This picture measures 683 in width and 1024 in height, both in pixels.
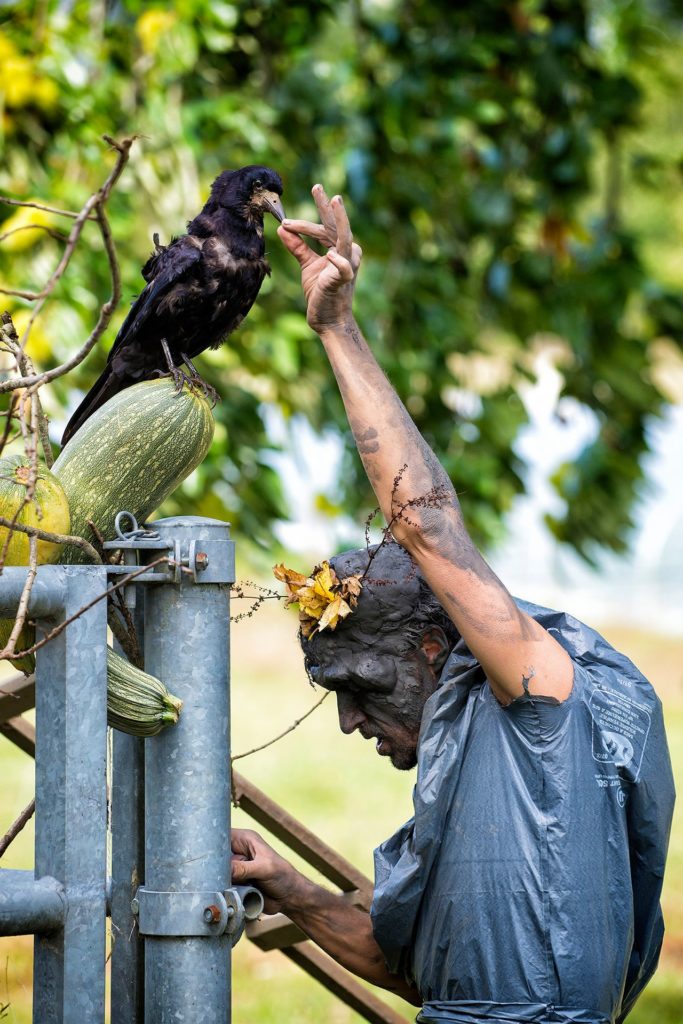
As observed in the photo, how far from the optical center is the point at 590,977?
2.01 m

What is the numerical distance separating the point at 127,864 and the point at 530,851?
599mm

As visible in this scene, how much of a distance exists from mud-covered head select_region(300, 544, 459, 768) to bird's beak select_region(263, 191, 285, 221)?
0.58m

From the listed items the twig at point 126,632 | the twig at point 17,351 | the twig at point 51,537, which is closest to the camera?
the twig at point 51,537

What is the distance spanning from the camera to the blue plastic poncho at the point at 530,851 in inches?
78.9

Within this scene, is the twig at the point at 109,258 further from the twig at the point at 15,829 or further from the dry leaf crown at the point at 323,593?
the dry leaf crown at the point at 323,593

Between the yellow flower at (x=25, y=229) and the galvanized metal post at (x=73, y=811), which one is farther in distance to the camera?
the yellow flower at (x=25, y=229)

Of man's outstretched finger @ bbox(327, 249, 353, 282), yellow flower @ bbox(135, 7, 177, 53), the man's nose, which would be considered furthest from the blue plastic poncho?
yellow flower @ bbox(135, 7, 177, 53)

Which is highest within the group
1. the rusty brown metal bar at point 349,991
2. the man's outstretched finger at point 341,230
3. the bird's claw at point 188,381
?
the man's outstretched finger at point 341,230

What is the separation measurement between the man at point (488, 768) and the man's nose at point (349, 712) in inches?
2.2

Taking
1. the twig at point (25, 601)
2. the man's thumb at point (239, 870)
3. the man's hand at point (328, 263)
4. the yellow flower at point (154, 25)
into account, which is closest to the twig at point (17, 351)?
the twig at point (25, 601)

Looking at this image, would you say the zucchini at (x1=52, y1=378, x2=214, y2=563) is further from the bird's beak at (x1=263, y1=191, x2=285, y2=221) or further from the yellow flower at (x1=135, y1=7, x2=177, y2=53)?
the yellow flower at (x1=135, y1=7, x2=177, y2=53)

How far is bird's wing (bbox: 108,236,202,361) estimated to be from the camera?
6.92 ft

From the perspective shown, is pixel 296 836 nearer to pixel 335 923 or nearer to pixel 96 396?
pixel 335 923

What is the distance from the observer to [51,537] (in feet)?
5.42
